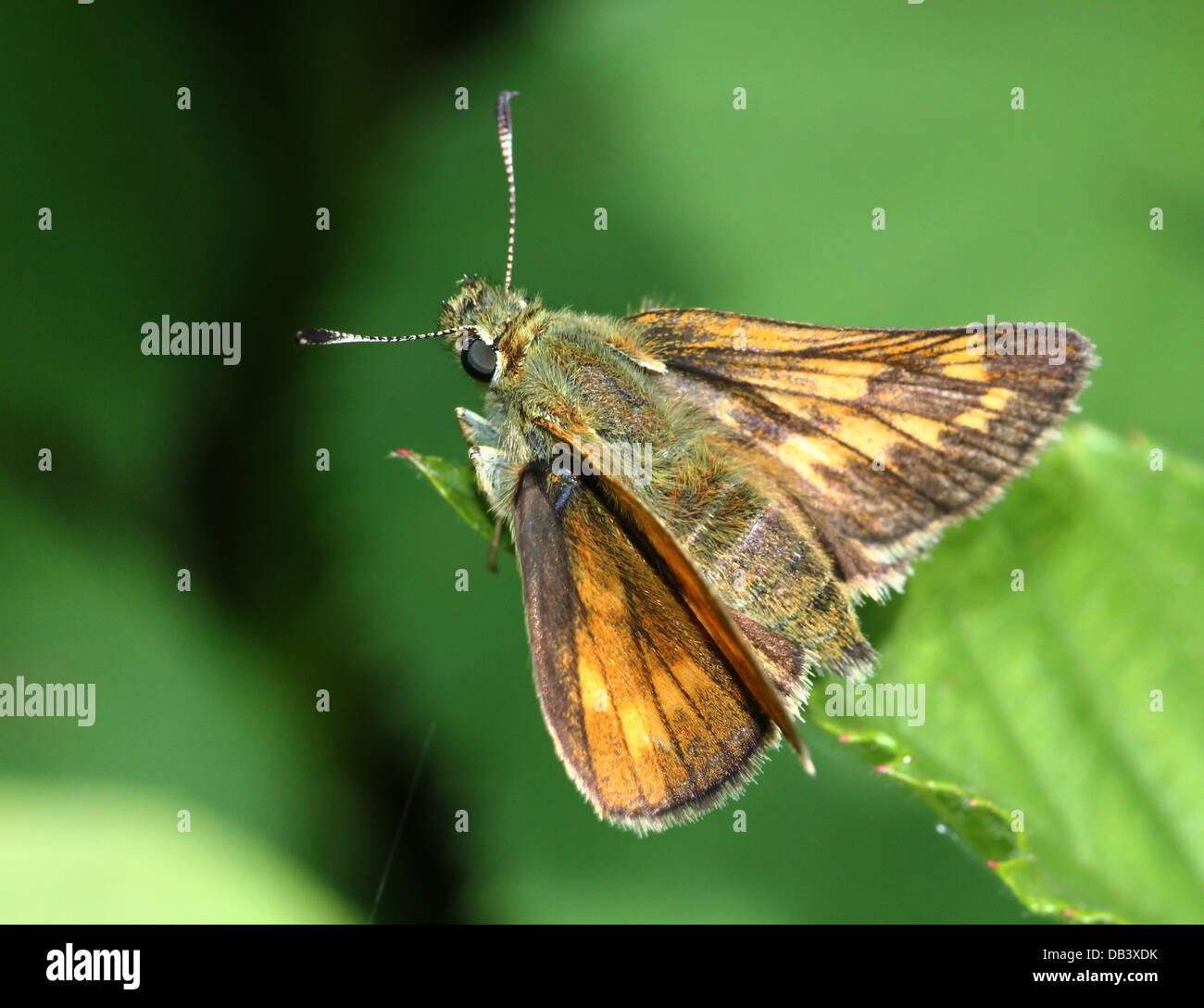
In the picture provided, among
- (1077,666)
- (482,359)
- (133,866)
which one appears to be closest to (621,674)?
(482,359)

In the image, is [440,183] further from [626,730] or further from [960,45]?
[626,730]

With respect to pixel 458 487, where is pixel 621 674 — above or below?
below

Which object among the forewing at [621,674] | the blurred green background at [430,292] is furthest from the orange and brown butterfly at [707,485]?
the blurred green background at [430,292]

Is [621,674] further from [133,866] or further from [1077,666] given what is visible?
[133,866]

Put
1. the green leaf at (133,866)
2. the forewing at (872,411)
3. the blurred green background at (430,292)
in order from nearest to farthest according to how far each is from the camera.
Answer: the green leaf at (133,866) → the forewing at (872,411) → the blurred green background at (430,292)

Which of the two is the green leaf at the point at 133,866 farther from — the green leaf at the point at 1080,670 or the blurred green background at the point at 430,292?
the green leaf at the point at 1080,670

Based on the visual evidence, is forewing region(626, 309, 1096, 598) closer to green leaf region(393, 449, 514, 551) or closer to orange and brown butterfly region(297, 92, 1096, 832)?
orange and brown butterfly region(297, 92, 1096, 832)

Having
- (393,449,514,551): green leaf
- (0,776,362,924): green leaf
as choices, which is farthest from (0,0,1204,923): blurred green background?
(393,449,514,551): green leaf
